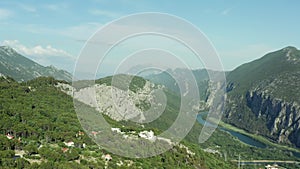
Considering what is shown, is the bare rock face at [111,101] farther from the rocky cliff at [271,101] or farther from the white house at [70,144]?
the rocky cliff at [271,101]

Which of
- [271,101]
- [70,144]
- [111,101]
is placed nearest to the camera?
[111,101]

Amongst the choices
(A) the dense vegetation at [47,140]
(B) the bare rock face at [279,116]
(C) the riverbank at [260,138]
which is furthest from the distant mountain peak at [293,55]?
(A) the dense vegetation at [47,140]

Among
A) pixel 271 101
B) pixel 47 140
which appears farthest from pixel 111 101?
pixel 271 101

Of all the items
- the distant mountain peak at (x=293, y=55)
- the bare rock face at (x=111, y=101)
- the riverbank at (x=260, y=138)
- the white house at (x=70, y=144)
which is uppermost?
the distant mountain peak at (x=293, y=55)

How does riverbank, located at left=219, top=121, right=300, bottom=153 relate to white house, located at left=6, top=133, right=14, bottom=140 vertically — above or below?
below

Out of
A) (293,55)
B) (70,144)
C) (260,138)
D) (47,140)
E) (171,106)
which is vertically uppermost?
(293,55)

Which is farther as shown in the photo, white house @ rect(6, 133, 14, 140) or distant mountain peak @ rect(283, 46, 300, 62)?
distant mountain peak @ rect(283, 46, 300, 62)

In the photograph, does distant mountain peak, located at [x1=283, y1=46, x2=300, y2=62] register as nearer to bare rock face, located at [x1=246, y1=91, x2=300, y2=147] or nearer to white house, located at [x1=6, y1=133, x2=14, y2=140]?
bare rock face, located at [x1=246, y1=91, x2=300, y2=147]

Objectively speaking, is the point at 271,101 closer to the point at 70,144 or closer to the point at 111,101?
the point at 70,144

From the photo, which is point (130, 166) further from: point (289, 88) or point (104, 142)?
point (289, 88)

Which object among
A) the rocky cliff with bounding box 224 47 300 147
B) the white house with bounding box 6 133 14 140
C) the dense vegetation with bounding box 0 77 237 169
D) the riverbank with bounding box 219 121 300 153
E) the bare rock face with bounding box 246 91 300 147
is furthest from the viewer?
the rocky cliff with bounding box 224 47 300 147

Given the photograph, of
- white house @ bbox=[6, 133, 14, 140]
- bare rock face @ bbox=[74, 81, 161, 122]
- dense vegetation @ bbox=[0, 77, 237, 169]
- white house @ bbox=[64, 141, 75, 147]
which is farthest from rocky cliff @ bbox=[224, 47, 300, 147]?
white house @ bbox=[6, 133, 14, 140]

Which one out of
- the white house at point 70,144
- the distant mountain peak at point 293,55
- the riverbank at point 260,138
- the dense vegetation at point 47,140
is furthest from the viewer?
the distant mountain peak at point 293,55
